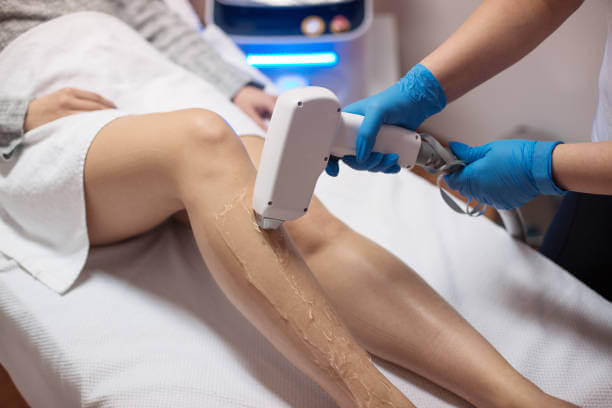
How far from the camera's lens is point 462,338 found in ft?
2.33

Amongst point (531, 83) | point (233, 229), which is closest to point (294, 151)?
point (233, 229)

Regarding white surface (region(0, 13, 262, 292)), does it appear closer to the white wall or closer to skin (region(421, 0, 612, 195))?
skin (region(421, 0, 612, 195))

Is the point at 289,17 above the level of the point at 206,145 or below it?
below

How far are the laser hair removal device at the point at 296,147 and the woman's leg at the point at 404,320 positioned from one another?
0.21 metres

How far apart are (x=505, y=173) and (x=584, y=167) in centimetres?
12

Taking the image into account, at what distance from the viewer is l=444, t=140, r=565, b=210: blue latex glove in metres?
0.70

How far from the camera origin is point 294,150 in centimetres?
56

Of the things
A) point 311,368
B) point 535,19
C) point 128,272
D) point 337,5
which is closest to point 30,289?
point 128,272

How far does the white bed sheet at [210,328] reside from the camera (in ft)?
2.32

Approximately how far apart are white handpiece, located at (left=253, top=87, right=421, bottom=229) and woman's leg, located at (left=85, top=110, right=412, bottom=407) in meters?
0.05

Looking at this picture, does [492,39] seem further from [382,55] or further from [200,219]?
[382,55]

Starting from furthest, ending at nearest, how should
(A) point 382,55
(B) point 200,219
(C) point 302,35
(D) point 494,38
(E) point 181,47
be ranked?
(A) point 382,55, (C) point 302,35, (E) point 181,47, (D) point 494,38, (B) point 200,219

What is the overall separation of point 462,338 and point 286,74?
123cm

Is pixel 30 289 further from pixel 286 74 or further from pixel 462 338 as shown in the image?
pixel 286 74
